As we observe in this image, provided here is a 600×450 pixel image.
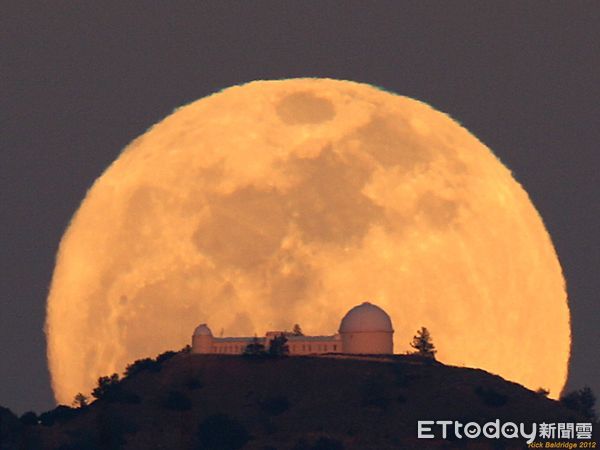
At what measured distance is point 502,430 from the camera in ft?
608

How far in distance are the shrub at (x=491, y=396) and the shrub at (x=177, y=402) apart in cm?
3138

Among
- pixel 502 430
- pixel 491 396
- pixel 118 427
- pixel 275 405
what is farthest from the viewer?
pixel 491 396

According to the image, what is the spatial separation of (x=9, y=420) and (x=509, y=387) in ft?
180

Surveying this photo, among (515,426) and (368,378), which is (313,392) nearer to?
(368,378)

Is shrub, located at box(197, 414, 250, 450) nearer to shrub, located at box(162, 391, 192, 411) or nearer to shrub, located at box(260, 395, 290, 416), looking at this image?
shrub, located at box(162, 391, 192, 411)

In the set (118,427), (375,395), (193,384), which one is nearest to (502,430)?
(375,395)

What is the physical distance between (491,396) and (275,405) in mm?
23317

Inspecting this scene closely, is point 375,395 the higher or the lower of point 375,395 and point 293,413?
the higher

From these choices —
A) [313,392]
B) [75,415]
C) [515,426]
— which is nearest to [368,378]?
[313,392]

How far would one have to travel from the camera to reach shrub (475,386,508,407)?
192m

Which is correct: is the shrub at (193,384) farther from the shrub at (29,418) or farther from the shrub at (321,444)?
the shrub at (321,444)

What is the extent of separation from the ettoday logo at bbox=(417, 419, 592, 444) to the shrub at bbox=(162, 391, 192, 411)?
2498 cm

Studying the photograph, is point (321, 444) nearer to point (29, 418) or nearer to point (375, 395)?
point (375, 395)

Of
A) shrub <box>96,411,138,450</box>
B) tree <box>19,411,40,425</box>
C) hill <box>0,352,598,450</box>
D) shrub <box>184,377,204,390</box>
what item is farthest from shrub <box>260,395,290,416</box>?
tree <box>19,411,40,425</box>
